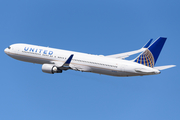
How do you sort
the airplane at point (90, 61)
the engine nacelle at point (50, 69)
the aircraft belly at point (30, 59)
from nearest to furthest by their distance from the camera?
the airplane at point (90, 61) → the engine nacelle at point (50, 69) → the aircraft belly at point (30, 59)

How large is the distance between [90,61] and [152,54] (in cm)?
1146

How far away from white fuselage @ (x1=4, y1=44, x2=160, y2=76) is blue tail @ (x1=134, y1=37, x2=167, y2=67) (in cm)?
113

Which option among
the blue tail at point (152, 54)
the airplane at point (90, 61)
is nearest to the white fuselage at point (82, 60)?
the airplane at point (90, 61)

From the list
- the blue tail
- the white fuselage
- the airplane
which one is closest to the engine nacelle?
the airplane

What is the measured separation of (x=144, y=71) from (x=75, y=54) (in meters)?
13.8

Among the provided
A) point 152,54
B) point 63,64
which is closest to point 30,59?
point 63,64

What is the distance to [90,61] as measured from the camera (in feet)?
198

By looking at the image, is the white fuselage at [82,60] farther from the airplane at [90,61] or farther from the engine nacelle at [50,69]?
the engine nacelle at [50,69]

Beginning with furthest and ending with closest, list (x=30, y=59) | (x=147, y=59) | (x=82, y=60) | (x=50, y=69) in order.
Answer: (x=30, y=59)
(x=82, y=60)
(x=50, y=69)
(x=147, y=59)

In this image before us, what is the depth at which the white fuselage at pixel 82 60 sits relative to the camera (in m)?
57.9

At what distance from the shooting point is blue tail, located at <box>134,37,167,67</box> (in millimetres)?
57125

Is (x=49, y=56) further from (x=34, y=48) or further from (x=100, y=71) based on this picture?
(x=100, y=71)

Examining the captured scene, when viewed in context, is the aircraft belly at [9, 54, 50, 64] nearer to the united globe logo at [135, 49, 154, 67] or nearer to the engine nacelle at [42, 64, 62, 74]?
the engine nacelle at [42, 64, 62, 74]

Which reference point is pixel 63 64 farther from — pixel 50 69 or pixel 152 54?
pixel 152 54
